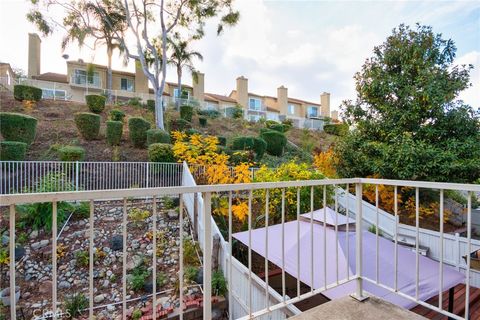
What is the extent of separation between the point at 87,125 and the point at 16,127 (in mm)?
1945

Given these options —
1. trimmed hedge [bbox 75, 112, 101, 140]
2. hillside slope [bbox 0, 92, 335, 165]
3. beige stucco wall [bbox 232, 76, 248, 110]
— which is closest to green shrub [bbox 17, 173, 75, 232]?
hillside slope [bbox 0, 92, 335, 165]

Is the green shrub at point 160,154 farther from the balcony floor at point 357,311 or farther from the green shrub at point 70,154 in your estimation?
the balcony floor at point 357,311

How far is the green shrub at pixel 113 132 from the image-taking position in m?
9.00

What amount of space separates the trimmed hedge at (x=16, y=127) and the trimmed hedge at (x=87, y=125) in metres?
1.40

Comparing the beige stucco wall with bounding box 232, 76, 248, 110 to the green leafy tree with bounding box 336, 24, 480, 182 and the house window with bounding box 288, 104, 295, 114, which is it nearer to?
the house window with bounding box 288, 104, 295, 114

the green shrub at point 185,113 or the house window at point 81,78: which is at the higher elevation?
the house window at point 81,78

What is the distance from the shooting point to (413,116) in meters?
5.36

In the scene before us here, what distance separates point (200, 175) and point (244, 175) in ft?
5.08

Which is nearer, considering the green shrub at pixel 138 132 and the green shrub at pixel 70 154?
the green shrub at pixel 70 154

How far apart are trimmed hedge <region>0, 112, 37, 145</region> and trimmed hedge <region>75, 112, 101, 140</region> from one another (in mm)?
1399

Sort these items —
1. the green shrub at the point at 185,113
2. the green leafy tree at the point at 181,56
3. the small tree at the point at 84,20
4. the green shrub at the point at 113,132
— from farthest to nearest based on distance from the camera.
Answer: the green leafy tree at the point at 181,56
the green shrub at the point at 185,113
the small tree at the point at 84,20
the green shrub at the point at 113,132

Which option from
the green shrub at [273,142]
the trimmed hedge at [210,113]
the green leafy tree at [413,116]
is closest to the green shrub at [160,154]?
the green leafy tree at [413,116]

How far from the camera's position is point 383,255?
9.05ft

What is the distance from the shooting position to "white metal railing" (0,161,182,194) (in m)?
5.96
